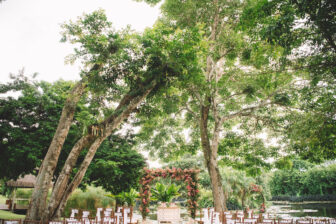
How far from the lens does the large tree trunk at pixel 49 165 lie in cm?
646

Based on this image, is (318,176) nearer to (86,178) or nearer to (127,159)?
(127,159)

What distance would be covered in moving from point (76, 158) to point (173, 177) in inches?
238

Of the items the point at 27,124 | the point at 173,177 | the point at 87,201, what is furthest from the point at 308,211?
the point at 27,124

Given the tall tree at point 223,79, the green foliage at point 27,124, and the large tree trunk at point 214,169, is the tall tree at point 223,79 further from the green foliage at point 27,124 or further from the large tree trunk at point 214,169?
the green foliage at point 27,124

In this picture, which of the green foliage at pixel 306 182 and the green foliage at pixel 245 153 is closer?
the green foliage at pixel 245 153

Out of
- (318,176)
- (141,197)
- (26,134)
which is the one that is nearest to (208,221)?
(141,197)

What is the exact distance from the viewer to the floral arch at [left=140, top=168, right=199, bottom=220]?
1094cm

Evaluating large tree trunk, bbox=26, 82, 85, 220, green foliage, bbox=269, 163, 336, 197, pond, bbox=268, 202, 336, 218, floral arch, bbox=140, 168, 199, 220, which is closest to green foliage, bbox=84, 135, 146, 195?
floral arch, bbox=140, 168, 199, 220

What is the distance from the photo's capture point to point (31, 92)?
34.8 ft

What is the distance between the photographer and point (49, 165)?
7.04m

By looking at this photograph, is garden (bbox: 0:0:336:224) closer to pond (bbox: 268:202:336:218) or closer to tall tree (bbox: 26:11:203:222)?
tall tree (bbox: 26:11:203:222)

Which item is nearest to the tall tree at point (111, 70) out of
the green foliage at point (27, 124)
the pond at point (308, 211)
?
the green foliage at point (27, 124)

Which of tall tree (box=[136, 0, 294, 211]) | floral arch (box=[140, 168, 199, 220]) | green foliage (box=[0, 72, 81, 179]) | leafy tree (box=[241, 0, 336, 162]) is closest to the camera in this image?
leafy tree (box=[241, 0, 336, 162])

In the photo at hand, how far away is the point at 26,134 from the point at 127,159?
5.24m
